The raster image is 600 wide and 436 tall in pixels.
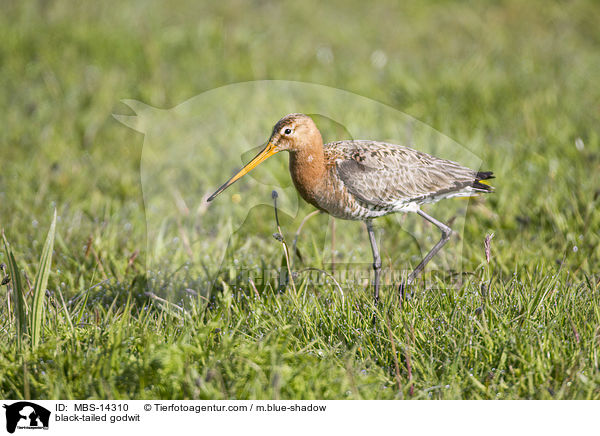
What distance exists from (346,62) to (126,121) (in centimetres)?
524

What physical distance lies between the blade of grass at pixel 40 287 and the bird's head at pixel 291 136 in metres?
0.85

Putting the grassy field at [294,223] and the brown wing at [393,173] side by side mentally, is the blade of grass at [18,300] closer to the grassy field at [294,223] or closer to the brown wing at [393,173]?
the grassy field at [294,223]

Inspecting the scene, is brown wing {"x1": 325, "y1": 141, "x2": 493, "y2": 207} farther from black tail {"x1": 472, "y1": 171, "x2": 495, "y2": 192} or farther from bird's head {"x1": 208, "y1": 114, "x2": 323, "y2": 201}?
bird's head {"x1": 208, "y1": 114, "x2": 323, "y2": 201}

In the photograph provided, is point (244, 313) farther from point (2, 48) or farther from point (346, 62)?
point (2, 48)

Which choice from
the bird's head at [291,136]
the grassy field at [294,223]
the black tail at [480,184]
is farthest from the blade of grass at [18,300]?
the black tail at [480,184]

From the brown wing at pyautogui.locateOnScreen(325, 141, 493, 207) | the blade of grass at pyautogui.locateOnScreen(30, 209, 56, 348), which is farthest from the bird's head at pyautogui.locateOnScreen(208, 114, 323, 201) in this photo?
the blade of grass at pyautogui.locateOnScreen(30, 209, 56, 348)

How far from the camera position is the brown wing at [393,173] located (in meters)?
3.55

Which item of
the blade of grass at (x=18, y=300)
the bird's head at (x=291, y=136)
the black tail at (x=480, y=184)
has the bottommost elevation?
the blade of grass at (x=18, y=300)

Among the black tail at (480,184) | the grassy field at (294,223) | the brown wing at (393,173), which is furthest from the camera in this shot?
the black tail at (480,184)

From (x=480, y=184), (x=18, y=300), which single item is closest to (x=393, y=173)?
(x=480, y=184)

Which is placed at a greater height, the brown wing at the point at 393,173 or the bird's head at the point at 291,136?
the bird's head at the point at 291,136

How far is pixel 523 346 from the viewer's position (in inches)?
125

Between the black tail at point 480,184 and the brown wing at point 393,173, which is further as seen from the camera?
the black tail at point 480,184

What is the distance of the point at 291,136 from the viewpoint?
3.25m
